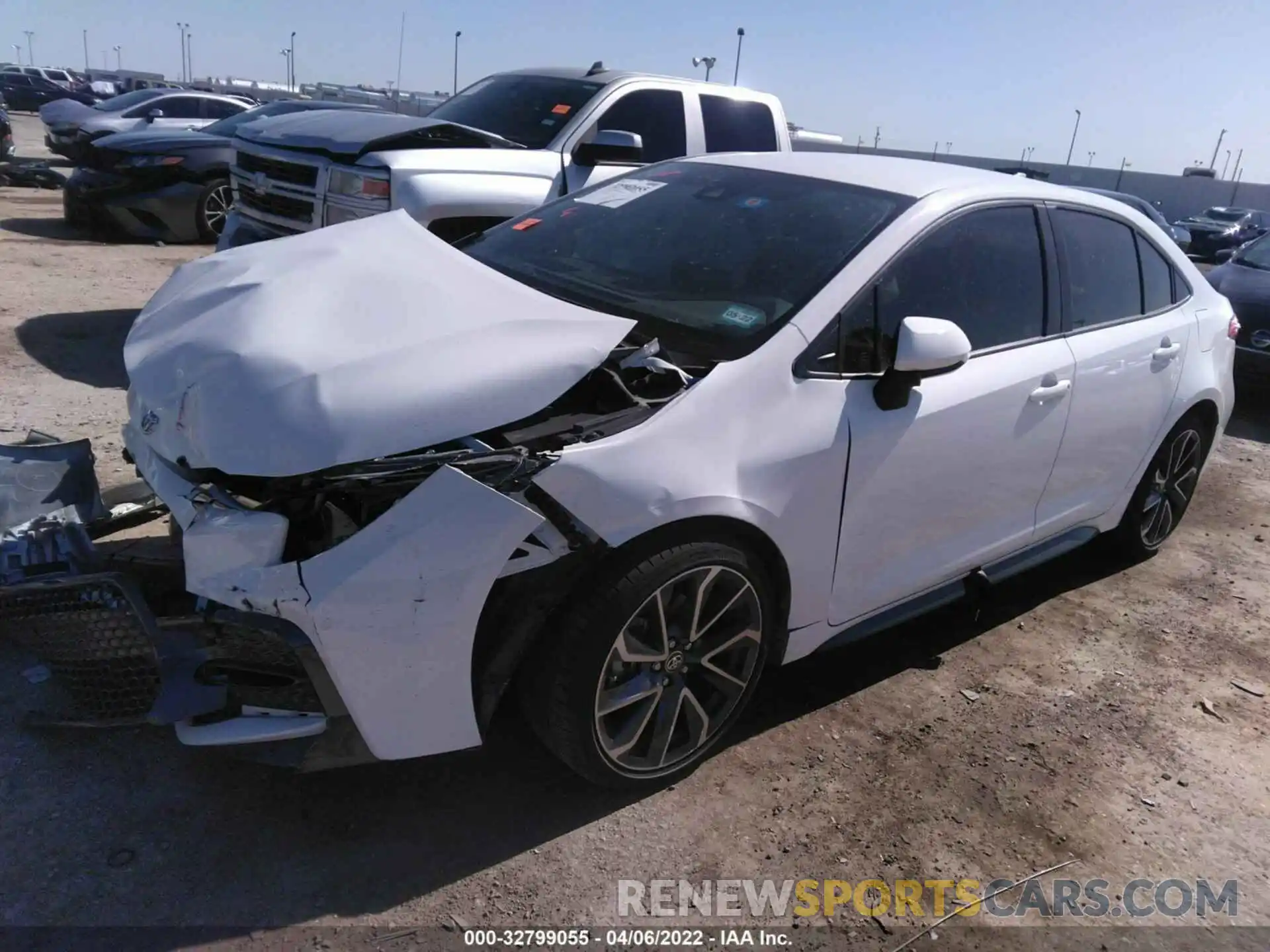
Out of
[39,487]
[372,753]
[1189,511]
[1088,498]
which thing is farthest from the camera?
[1189,511]

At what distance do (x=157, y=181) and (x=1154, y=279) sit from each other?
8.93 m

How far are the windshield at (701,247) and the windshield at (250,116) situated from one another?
9109 millimetres

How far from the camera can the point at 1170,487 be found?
4871mm

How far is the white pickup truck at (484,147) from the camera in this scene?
5746 mm

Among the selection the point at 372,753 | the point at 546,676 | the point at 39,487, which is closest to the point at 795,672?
the point at 546,676

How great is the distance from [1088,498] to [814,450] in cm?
192

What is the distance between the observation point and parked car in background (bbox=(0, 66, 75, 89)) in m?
40.9

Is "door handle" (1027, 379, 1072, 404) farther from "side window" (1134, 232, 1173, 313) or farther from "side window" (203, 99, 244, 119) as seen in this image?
"side window" (203, 99, 244, 119)

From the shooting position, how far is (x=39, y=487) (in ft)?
10.7

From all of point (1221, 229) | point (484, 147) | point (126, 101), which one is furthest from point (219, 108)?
point (1221, 229)

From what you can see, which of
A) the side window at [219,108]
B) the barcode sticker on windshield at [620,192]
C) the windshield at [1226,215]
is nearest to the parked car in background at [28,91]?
the side window at [219,108]

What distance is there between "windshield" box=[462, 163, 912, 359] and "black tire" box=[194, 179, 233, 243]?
705 centimetres

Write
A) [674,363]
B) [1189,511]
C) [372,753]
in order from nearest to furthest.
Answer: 1. [372,753]
2. [674,363]
3. [1189,511]

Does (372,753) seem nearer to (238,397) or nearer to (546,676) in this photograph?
(546,676)
